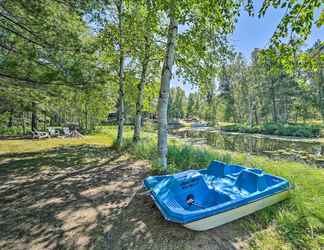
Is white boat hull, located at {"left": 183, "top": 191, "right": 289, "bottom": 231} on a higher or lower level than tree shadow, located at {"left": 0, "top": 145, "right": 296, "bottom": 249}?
higher

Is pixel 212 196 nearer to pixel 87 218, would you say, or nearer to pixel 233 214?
pixel 233 214

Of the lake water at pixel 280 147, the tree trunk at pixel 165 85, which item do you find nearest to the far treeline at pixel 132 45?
the tree trunk at pixel 165 85

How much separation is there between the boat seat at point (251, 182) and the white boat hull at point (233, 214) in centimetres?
25

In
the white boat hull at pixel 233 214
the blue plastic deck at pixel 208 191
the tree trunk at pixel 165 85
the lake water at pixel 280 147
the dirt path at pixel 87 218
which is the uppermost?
the tree trunk at pixel 165 85

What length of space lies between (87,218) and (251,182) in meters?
2.96

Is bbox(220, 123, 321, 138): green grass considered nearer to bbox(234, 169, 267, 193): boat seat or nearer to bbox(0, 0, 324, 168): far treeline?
bbox(0, 0, 324, 168): far treeline

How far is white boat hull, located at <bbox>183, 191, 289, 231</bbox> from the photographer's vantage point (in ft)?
8.31

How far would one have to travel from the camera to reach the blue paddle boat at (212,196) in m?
2.53

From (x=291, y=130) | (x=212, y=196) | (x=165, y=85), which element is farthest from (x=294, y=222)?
(x=291, y=130)

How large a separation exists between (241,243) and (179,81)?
20.4 feet

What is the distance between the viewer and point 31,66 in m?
4.97

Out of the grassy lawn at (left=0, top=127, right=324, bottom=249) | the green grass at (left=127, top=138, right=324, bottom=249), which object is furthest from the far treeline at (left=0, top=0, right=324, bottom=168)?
the green grass at (left=127, top=138, right=324, bottom=249)

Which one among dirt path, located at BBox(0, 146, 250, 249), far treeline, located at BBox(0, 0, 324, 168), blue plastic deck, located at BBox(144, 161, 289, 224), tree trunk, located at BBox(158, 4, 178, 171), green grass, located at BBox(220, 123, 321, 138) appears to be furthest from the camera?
green grass, located at BBox(220, 123, 321, 138)

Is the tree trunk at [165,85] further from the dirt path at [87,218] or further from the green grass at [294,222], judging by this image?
the green grass at [294,222]
